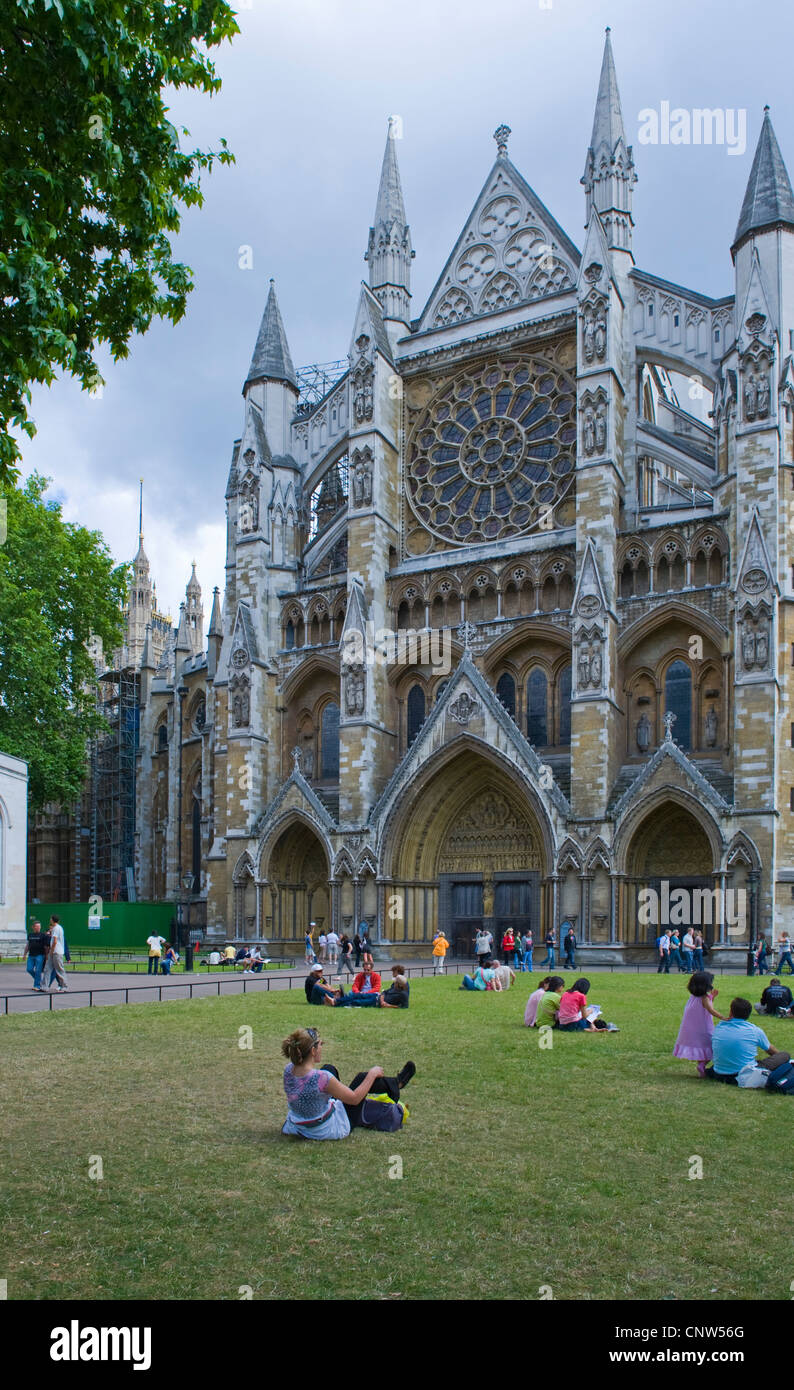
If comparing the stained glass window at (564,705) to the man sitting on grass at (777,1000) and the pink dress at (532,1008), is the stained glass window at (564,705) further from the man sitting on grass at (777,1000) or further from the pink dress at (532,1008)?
the pink dress at (532,1008)

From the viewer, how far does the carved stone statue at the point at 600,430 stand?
111 feet

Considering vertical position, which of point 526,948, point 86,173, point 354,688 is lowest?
point 526,948

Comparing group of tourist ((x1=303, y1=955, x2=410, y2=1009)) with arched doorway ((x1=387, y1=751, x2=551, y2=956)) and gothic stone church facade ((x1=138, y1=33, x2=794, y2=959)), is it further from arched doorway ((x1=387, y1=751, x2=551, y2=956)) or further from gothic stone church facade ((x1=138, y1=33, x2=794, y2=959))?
arched doorway ((x1=387, y1=751, x2=551, y2=956))

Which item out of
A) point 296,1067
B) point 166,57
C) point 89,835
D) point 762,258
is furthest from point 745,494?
point 89,835

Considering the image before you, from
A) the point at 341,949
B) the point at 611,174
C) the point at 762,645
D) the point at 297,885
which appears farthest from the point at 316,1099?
the point at 611,174

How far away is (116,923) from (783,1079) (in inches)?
1556

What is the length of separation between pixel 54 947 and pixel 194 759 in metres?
32.0

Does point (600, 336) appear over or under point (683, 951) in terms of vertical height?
over

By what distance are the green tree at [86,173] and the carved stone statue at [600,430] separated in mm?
23910

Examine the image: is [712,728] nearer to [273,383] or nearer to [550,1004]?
[550,1004]

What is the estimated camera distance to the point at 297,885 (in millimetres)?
39656

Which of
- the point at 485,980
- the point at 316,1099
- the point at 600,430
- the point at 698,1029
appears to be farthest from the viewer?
Answer: the point at 600,430

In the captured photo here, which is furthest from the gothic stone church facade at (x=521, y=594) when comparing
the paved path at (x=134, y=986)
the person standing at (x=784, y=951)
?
the paved path at (x=134, y=986)

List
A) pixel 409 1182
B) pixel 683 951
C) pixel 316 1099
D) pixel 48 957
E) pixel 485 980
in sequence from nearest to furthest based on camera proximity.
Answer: pixel 409 1182 < pixel 316 1099 < pixel 48 957 < pixel 485 980 < pixel 683 951
